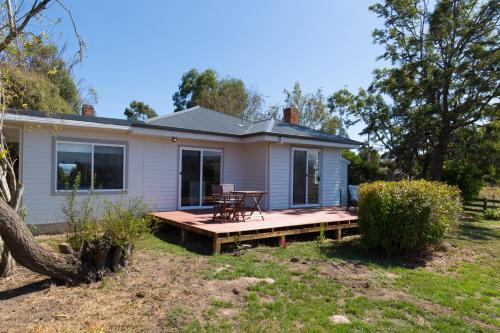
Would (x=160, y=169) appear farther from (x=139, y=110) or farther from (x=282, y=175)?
(x=139, y=110)

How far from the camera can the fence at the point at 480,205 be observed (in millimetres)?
15875

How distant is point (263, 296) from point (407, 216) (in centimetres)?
382

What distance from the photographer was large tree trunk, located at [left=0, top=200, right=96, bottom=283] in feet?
13.6

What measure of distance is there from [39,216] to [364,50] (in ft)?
51.3

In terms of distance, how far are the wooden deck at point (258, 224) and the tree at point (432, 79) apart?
25.8 ft

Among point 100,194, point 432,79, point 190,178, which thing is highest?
point 432,79

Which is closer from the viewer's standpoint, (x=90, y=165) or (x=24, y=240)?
(x=24, y=240)

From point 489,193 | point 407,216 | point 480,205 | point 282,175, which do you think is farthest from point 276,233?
point 489,193

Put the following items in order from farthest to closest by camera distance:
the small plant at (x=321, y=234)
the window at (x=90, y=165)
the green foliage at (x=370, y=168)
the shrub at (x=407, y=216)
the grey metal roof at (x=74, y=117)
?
1. the green foliage at (x=370, y=168)
2. the window at (x=90, y=165)
3. the small plant at (x=321, y=234)
4. the grey metal roof at (x=74, y=117)
5. the shrub at (x=407, y=216)

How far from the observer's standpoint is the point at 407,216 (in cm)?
673

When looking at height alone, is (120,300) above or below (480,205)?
below

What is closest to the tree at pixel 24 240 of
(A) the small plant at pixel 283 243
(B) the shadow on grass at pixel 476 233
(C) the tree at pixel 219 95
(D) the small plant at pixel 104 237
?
(D) the small plant at pixel 104 237

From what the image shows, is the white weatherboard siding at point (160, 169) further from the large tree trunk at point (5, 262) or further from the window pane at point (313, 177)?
the large tree trunk at point (5, 262)

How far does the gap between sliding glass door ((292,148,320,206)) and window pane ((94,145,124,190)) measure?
5349mm
